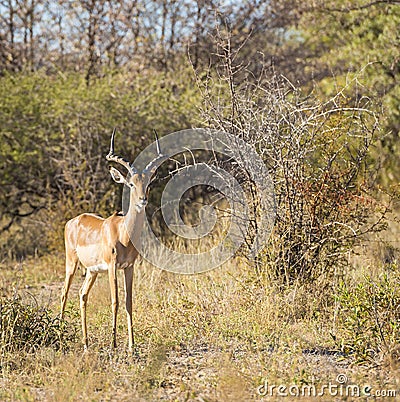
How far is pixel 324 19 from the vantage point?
1673 centimetres

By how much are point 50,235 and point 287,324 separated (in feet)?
20.4

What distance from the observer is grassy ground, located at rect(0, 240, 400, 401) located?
17.5 ft

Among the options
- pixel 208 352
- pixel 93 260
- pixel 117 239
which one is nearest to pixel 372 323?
pixel 208 352

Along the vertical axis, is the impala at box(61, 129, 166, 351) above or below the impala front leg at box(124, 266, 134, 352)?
above

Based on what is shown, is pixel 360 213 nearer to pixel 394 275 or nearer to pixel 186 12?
pixel 394 275

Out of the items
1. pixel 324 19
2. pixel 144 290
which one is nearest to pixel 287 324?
pixel 144 290

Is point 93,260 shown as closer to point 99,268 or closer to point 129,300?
point 99,268

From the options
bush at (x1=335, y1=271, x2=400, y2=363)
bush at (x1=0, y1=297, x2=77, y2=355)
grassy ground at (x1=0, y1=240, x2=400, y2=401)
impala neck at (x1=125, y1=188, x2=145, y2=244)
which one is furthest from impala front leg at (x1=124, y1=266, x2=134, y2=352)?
bush at (x1=335, y1=271, x2=400, y2=363)

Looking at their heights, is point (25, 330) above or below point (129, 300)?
below

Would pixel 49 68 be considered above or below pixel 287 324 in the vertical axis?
above

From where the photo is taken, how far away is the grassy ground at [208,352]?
534 cm

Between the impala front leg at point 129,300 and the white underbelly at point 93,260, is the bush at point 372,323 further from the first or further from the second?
the white underbelly at point 93,260

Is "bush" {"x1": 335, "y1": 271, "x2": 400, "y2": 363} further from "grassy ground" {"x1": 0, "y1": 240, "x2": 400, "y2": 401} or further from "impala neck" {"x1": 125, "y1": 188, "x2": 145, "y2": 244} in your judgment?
"impala neck" {"x1": 125, "y1": 188, "x2": 145, "y2": 244}

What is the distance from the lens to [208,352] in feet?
20.9
